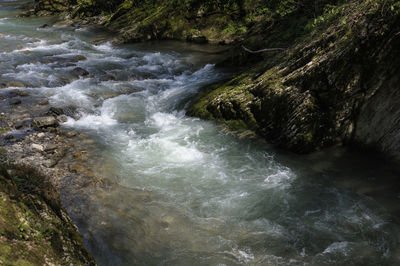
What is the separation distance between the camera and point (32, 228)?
3523 millimetres

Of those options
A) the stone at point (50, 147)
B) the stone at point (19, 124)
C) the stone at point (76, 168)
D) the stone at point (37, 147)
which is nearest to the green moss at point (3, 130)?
the stone at point (19, 124)

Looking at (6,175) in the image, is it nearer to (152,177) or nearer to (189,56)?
(152,177)

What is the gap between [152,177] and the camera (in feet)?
25.4

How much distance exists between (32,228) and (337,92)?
700 cm

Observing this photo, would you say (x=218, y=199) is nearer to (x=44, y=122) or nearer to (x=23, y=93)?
(x=44, y=122)

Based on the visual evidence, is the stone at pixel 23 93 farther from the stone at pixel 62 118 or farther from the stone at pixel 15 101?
the stone at pixel 62 118

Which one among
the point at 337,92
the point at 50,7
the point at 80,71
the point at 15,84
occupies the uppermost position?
the point at 50,7

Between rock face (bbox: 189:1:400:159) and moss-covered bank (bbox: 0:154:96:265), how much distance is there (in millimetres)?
5868

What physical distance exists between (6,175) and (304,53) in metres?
7.99

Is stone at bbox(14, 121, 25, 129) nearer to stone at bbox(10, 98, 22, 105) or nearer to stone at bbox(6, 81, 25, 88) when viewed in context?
stone at bbox(10, 98, 22, 105)

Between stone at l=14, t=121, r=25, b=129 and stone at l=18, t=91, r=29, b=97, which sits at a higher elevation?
stone at l=18, t=91, r=29, b=97

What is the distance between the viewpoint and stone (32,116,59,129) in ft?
33.5

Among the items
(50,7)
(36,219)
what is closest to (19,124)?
(36,219)

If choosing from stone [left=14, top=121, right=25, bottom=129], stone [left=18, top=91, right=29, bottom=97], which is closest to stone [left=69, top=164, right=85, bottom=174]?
stone [left=14, top=121, right=25, bottom=129]
